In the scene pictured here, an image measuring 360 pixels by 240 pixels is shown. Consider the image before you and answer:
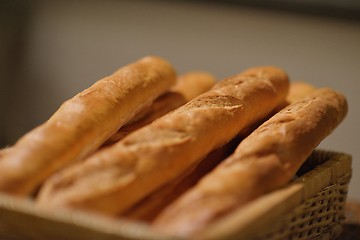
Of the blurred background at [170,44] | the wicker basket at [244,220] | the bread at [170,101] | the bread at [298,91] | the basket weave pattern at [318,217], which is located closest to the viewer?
the wicker basket at [244,220]

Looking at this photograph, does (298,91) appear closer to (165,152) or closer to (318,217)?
(318,217)

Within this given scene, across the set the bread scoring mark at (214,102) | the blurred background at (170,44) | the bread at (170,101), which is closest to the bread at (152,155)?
the bread scoring mark at (214,102)

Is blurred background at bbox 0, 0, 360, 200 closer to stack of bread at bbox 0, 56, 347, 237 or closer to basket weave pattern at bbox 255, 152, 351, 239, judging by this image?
stack of bread at bbox 0, 56, 347, 237

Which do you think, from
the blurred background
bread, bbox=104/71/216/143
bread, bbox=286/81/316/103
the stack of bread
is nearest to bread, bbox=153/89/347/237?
the stack of bread

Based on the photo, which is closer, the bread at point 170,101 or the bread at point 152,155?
the bread at point 152,155

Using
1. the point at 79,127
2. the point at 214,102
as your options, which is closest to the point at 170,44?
the point at 214,102

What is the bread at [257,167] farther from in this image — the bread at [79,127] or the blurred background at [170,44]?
the blurred background at [170,44]
